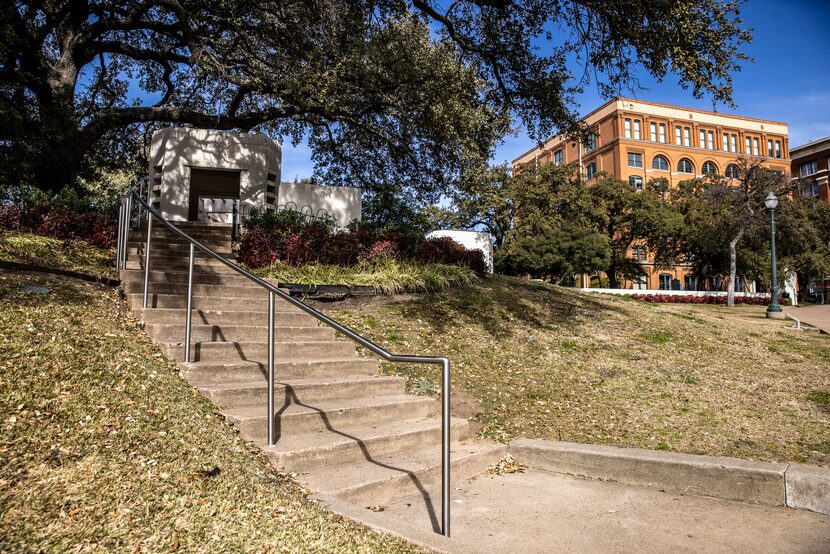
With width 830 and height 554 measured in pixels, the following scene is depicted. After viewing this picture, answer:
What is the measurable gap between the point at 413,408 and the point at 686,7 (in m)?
6.35

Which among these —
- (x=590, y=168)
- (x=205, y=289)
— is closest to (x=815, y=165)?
(x=590, y=168)

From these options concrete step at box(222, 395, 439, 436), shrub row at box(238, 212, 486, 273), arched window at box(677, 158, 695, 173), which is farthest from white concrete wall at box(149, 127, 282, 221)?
arched window at box(677, 158, 695, 173)

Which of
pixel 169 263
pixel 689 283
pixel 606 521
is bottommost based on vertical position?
pixel 606 521

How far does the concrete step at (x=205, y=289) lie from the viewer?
20.9ft

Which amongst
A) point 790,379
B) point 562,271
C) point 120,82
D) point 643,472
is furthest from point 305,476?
point 562,271

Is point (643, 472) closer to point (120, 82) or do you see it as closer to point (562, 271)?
point (120, 82)

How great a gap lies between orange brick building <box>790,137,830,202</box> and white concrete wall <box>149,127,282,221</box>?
203 feet

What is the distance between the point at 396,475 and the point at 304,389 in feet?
4.45

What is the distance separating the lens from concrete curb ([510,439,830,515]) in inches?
151

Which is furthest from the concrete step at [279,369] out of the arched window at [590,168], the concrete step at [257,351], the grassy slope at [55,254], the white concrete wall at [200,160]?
the arched window at [590,168]

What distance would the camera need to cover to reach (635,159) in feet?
182

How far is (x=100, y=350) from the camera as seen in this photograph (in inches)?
172

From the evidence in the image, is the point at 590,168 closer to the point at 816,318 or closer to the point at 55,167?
the point at 816,318

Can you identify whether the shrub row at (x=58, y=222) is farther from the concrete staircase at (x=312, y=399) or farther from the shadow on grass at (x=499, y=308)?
the shadow on grass at (x=499, y=308)
